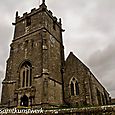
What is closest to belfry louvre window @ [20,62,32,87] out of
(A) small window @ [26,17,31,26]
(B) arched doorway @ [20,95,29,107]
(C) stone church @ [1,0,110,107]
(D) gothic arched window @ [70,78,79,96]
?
(C) stone church @ [1,0,110,107]

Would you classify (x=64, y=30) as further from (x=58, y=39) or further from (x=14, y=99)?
(x=14, y=99)

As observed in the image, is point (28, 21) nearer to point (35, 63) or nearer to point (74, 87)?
point (35, 63)

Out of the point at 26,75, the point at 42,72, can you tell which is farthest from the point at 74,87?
the point at 26,75

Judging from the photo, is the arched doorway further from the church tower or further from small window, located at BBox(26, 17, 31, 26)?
small window, located at BBox(26, 17, 31, 26)

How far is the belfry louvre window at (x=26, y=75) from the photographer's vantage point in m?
28.3

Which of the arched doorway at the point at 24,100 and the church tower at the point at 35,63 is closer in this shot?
the church tower at the point at 35,63

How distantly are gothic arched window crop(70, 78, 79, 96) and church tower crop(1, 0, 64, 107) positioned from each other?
5.85 feet

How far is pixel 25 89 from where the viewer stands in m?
27.4

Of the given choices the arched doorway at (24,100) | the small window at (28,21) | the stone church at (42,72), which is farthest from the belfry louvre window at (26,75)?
the small window at (28,21)

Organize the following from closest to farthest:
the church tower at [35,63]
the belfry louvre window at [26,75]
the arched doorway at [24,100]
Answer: the church tower at [35,63] → the arched doorway at [24,100] → the belfry louvre window at [26,75]

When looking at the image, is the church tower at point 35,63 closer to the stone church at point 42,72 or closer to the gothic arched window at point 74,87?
the stone church at point 42,72

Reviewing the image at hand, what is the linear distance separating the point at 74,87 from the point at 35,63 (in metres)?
7.43

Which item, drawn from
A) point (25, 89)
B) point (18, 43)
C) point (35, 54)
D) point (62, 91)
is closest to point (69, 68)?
point (62, 91)

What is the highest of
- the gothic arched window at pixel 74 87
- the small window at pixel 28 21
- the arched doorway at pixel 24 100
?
the small window at pixel 28 21
